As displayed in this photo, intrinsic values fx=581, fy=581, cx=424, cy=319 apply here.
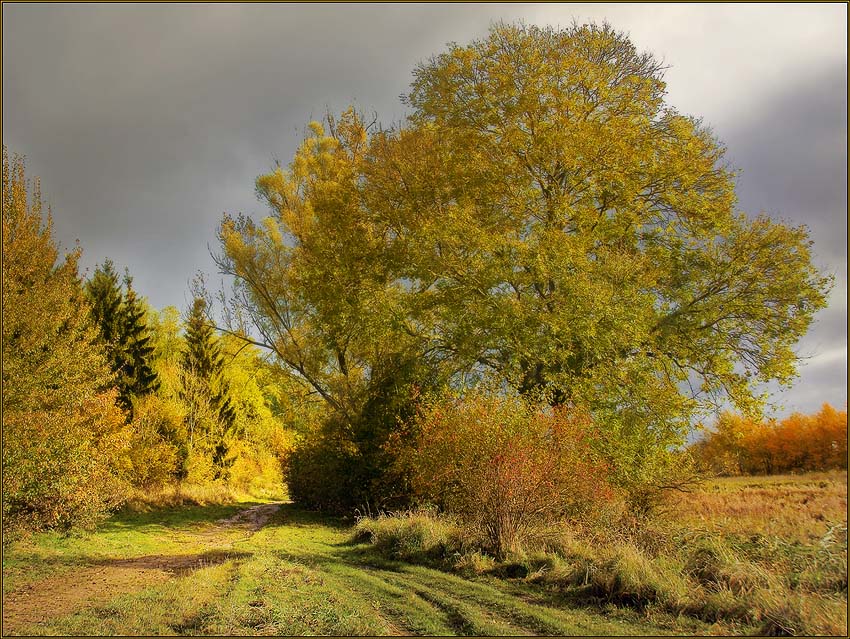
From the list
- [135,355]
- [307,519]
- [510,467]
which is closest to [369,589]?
[510,467]

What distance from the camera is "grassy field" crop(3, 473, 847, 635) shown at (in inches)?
268

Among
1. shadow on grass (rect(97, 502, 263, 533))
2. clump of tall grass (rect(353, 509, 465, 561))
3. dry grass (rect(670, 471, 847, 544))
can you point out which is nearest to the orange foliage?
dry grass (rect(670, 471, 847, 544))

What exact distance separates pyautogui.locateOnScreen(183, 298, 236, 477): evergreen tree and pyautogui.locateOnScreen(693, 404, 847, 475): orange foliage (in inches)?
1075

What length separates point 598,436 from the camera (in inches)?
513

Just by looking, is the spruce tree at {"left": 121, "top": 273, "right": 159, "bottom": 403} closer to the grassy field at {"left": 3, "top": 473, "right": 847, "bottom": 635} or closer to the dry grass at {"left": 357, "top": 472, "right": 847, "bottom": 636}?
the grassy field at {"left": 3, "top": 473, "right": 847, "bottom": 635}

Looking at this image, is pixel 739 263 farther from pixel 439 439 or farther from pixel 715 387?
pixel 439 439

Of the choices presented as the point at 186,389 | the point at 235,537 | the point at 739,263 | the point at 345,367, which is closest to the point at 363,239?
the point at 345,367

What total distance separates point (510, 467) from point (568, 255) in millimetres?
5981

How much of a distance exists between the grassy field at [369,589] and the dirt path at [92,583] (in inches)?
1.6

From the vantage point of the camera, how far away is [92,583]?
10.1 m

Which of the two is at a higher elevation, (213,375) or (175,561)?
(213,375)

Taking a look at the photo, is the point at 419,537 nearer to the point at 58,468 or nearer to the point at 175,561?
the point at 175,561

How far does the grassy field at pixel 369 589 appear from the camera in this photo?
6.80 meters

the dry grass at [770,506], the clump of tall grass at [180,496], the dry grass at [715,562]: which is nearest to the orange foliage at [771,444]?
the dry grass at [770,506]
